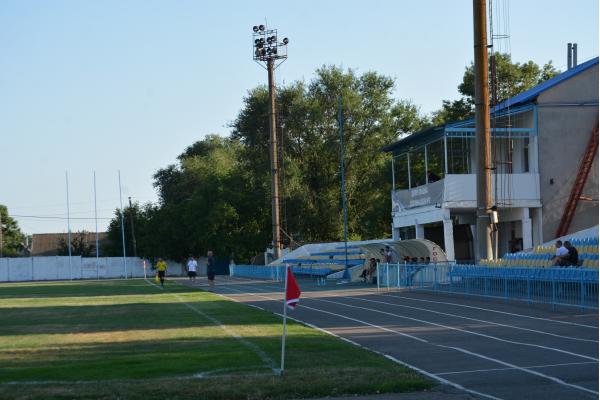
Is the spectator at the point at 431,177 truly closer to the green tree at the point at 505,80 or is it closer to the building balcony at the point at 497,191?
the building balcony at the point at 497,191

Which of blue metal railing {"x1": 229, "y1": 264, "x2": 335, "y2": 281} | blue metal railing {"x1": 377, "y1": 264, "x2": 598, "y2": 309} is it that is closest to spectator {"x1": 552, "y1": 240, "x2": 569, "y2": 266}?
blue metal railing {"x1": 377, "y1": 264, "x2": 598, "y2": 309}

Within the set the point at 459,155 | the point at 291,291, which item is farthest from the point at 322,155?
the point at 291,291

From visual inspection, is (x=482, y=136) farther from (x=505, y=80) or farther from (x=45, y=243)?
(x=45, y=243)

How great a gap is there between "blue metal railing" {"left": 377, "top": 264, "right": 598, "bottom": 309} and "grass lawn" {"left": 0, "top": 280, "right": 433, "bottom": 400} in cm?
763

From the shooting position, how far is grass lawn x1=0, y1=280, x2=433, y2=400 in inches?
458

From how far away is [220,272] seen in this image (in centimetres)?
9025

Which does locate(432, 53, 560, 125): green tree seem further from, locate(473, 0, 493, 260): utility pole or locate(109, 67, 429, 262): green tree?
locate(473, 0, 493, 260): utility pole

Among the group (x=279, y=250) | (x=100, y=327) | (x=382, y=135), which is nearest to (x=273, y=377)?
(x=100, y=327)

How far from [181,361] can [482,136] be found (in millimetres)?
24589

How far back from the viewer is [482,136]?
121 ft

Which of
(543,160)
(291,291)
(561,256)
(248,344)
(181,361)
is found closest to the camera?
(291,291)

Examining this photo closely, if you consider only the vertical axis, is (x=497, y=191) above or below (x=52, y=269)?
above

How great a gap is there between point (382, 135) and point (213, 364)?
221 ft

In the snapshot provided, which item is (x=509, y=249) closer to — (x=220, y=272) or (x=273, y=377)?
(x=273, y=377)
